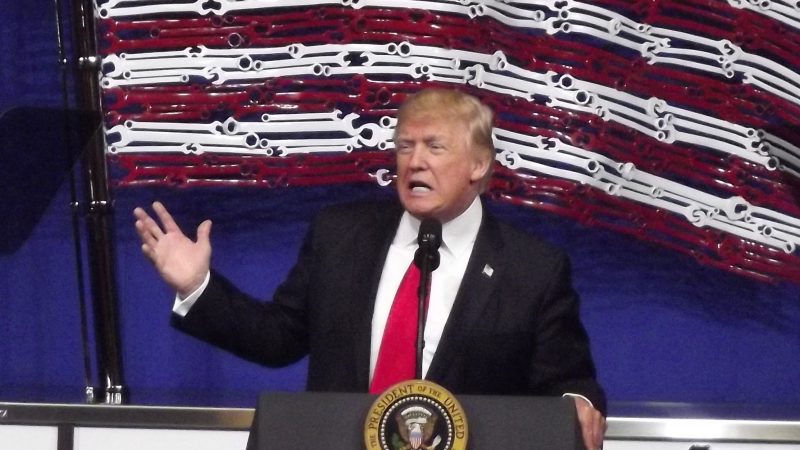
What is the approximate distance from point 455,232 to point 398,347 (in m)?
0.25

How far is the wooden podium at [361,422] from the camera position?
156 cm

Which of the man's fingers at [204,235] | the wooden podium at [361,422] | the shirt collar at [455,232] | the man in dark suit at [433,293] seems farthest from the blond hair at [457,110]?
the wooden podium at [361,422]

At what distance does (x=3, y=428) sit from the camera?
2.63m

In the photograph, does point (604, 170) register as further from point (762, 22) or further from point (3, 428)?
point (3, 428)

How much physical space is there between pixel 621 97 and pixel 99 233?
47.0 inches

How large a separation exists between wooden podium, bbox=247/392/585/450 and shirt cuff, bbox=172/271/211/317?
1.25 feet

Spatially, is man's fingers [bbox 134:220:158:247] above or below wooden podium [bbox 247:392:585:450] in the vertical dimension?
above

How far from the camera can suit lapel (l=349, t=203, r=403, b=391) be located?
2.01 metres

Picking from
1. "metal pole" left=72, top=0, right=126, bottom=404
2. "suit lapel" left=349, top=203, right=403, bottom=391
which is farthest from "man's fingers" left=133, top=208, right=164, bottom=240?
"metal pole" left=72, top=0, right=126, bottom=404

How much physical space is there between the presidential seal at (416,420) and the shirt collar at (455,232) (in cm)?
60

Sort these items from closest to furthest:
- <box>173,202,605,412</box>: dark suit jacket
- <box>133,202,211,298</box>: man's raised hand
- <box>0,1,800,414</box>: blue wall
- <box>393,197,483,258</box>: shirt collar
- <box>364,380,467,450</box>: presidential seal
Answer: <box>364,380,467,450</box>: presidential seal < <box>133,202,211,298</box>: man's raised hand < <box>173,202,605,412</box>: dark suit jacket < <box>393,197,483,258</box>: shirt collar < <box>0,1,800,414</box>: blue wall

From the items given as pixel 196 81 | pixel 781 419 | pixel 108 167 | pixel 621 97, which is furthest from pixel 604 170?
pixel 108 167

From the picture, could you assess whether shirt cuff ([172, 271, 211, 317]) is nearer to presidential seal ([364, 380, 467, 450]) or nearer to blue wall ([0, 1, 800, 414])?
presidential seal ([364, 380, 467, 450])

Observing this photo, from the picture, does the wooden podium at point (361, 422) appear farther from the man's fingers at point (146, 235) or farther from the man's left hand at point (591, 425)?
the man's fingers at point (146, 235)
